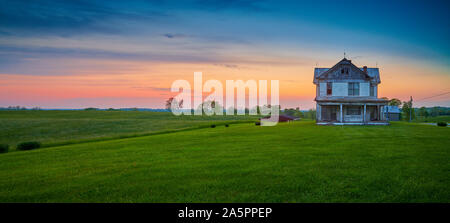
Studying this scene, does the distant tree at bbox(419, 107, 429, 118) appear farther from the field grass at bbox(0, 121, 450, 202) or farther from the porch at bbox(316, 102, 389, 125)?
the field grass at bbox(0, 121, 450, 202)

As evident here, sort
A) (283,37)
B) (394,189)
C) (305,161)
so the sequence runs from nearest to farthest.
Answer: (394,189) → (305,161) → (283,37)

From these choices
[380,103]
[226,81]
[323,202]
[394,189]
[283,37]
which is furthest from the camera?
[226,81]

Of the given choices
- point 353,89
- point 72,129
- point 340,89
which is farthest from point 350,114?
point 72,129

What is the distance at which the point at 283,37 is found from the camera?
36.4m

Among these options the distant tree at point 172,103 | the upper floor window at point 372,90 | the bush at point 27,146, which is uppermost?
the distant tree at point 172,103

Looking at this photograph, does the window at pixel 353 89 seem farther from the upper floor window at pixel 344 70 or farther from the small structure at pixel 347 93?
the upper floor window at pixel 344 70

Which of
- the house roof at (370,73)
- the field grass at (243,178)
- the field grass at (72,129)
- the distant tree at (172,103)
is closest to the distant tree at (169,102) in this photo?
the distant tree at (172,103)

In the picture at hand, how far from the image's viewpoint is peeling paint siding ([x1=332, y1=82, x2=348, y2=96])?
119 ft

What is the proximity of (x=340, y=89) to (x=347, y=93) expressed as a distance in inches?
44.6

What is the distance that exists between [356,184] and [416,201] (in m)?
1.58

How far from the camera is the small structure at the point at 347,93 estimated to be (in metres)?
35.6

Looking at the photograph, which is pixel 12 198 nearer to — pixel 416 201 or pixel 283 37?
pixel 416 201

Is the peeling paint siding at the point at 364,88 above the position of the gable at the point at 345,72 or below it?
below
